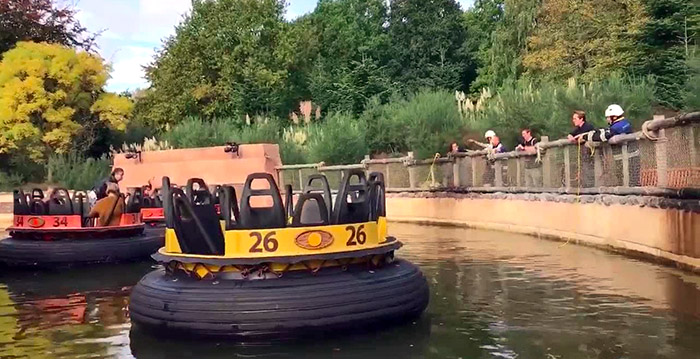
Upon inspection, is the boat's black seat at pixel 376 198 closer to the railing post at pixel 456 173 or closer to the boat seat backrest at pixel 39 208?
the boat seat backrest at pixel 39 208

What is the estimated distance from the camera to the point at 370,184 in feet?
29.7

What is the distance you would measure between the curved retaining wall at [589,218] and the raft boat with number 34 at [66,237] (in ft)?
22.9

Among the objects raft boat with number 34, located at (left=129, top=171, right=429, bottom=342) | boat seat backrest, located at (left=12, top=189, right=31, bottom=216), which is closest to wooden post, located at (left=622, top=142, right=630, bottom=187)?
raft boat with number 34, located at (left=129, top=171, right=429, bottom=342)

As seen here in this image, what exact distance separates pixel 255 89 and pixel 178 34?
6464 millimetres

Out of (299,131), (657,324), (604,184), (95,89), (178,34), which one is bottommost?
(657,324)

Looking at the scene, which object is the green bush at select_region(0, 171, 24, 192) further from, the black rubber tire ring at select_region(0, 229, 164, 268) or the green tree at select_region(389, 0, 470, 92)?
the green tree at select_region(389, 0, 470, 92)

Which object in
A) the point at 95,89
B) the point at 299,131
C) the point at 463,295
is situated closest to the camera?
the point at 463,295

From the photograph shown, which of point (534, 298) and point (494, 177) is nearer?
point (534, 298)

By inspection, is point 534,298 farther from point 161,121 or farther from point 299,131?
point 161,121

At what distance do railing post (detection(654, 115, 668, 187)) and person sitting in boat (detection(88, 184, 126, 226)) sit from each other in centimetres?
832

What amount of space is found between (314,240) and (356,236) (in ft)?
1.55

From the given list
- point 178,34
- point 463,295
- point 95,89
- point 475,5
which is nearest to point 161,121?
point 178,34

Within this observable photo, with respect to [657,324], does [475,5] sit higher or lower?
higher

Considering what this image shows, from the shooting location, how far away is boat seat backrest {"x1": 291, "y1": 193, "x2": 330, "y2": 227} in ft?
27.0
